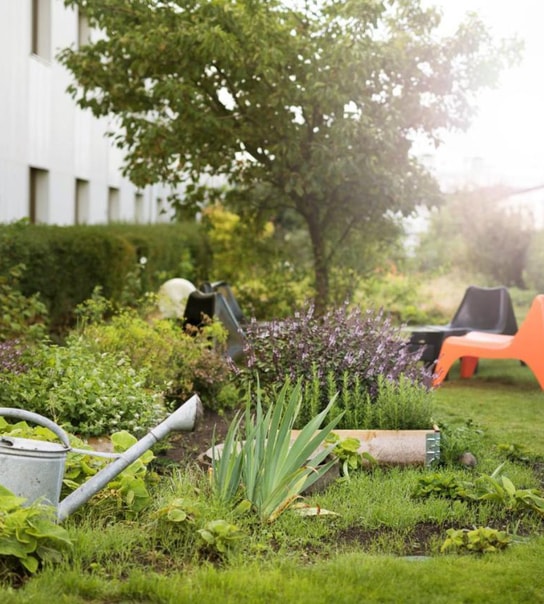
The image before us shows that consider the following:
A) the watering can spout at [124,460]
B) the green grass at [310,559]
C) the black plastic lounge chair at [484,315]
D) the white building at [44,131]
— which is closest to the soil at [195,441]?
the green grass at [310,559]

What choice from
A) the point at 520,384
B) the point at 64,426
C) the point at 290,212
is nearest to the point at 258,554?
the point at 64,426

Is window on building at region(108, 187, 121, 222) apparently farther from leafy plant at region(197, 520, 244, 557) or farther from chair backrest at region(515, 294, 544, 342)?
leafy plant at region(197, 520, 244, 557)

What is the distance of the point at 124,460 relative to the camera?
4336 millimetres

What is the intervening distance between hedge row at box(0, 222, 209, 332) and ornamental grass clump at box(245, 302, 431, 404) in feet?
13.7

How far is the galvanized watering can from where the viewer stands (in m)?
4.25

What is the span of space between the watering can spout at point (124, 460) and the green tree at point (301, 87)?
705 cm

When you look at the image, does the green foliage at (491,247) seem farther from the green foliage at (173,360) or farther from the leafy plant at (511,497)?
the leafy plant at (511,497)

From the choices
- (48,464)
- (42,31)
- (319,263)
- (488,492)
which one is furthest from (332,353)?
(42,31)

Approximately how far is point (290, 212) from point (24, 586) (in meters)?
23.8

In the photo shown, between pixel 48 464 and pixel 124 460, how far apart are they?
31 centimetres

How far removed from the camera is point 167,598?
3725 mm

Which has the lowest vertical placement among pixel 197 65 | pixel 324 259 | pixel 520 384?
pixel 520 384

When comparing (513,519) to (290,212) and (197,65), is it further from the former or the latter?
(290,212)

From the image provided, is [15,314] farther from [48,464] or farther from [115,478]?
[48,464]
